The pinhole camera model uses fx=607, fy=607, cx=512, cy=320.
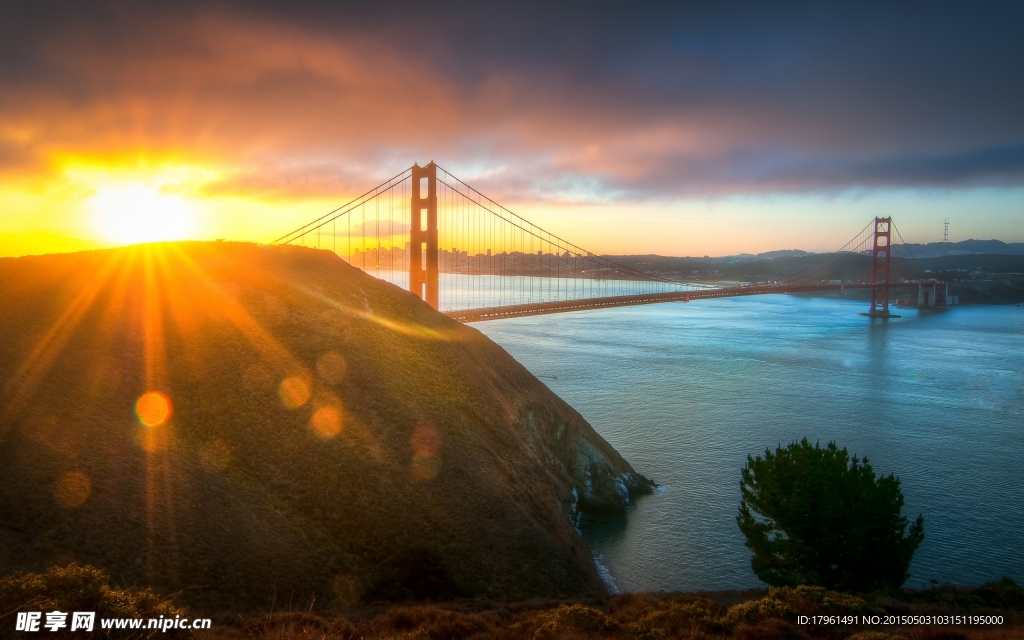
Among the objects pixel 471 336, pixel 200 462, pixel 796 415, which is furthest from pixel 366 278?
pixel 796 415

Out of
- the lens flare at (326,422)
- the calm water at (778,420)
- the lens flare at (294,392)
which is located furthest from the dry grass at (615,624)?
the lens flare at (294,392)

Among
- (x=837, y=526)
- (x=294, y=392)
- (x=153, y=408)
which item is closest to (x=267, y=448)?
(x=294, y=392)

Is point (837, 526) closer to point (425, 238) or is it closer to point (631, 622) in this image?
point (631, 622)

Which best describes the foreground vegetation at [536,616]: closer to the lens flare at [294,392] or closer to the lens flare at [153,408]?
the lens flare at [153,408]

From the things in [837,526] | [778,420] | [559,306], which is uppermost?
[559,306]

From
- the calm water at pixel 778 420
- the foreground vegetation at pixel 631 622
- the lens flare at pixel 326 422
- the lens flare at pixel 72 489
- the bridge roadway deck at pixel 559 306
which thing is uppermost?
the bridge roadway deck at pixel 559 306

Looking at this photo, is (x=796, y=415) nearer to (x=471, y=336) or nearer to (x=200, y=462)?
(x=471, y=336)
